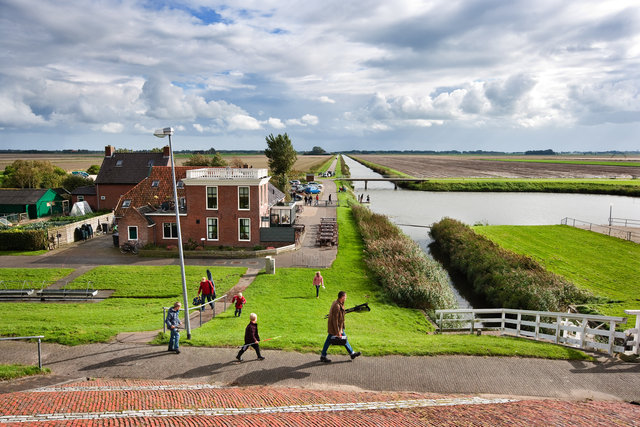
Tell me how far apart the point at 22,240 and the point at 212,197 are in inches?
574

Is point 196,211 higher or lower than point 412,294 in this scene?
higher

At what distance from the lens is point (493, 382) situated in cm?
1045

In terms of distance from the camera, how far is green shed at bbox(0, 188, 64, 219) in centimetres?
4306

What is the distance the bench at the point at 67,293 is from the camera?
67.4 feet

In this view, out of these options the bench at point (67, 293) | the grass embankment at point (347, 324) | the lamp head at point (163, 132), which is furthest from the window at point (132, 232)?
the lamp head at point (163, 132)

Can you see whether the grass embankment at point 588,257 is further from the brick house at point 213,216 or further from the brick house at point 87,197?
the brick house at point 87,197

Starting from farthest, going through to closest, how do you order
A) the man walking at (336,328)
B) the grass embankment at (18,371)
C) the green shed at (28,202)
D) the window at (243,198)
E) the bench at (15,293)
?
1. the green shed at (28,202)
2. the window at (243,198)
3. the bench at (15,293)
4. the man walking at (336,328)
5. the grass embankment at (18,371)

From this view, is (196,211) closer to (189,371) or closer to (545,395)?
(189,371)

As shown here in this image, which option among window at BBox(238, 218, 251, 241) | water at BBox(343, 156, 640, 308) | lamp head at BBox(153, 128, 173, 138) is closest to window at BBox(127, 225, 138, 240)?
window at BBox(238, 218, 251, 241)

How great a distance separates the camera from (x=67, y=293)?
67.9 ft

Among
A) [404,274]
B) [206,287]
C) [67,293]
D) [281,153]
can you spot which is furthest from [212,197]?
[281,153]

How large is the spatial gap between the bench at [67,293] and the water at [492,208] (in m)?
27.6

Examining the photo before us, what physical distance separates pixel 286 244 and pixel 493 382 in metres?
22.3

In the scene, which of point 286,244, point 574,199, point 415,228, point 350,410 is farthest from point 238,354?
point 574,199
